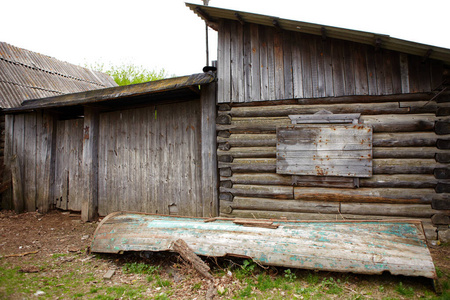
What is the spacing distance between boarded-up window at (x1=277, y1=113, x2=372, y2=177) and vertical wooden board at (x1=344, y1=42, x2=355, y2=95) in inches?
27.8

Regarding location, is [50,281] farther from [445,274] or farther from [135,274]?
[445,274]

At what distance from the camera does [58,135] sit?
7.92 m

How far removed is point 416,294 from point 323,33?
4264mm

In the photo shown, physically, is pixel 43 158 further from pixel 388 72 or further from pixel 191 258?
pixel 388 72

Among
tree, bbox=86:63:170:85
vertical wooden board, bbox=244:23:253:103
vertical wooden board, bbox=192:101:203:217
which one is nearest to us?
vertical wooden board, bbox=244:23:253:103

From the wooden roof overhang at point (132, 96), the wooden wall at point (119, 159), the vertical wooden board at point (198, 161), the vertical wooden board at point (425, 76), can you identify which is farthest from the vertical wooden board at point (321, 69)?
the vertical wooden board at point (198, 161)

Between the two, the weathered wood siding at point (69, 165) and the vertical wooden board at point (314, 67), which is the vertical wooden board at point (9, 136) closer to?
the weathered wood siding at point (69, 165)

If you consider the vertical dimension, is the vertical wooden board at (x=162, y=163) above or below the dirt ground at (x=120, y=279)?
above

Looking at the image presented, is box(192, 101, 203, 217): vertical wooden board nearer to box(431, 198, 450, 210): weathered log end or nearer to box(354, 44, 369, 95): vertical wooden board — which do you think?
box(354, 44, 369, 95): vertical wooden board

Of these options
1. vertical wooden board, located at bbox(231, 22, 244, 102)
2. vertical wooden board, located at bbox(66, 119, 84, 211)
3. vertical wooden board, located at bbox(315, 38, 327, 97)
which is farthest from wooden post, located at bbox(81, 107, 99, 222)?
vertical wooden board, located at bbox(315, 38, 327, 97)

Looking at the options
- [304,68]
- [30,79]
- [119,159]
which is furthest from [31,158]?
[304,68]

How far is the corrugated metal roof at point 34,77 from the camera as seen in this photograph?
8961mm

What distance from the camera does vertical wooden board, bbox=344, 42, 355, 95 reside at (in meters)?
5.21

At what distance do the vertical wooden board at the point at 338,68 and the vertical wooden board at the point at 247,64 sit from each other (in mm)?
1621
